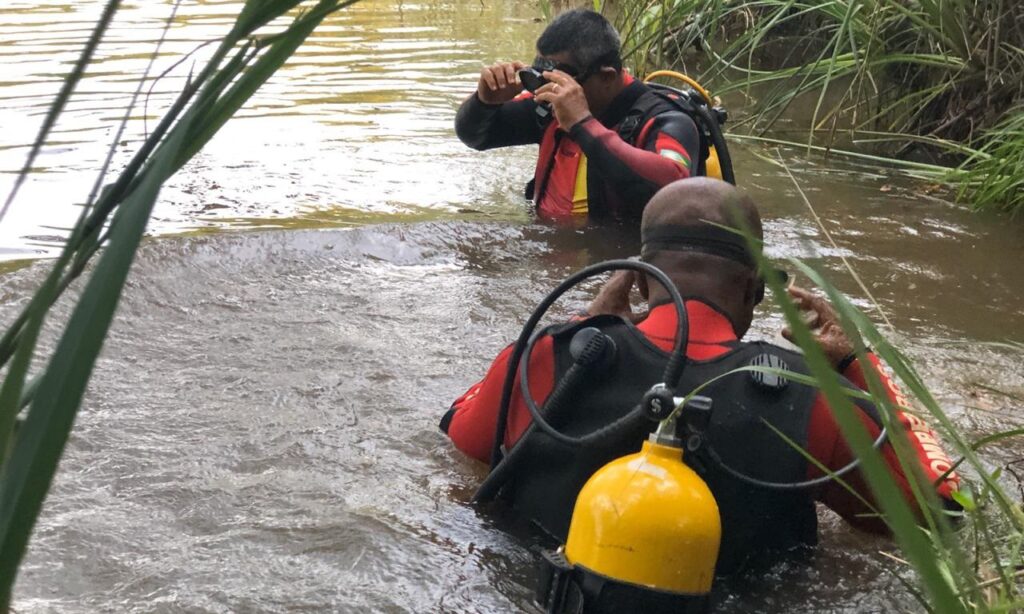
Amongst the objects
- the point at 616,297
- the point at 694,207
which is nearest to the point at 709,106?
the point at 616,297

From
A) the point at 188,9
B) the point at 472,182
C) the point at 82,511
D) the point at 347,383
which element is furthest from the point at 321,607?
the point at 188,9

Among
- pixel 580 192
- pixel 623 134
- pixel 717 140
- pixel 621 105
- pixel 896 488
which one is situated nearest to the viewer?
pixel 896 488

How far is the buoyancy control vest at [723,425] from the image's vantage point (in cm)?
235

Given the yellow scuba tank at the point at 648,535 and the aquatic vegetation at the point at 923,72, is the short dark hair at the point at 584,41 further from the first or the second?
the yellow scuba tank at the point at 648,535

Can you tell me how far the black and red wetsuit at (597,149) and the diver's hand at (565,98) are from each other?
0.13 ft

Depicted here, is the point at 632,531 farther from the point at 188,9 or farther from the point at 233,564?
the point at 188,9

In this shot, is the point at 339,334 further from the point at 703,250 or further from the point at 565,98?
the point at 703,250

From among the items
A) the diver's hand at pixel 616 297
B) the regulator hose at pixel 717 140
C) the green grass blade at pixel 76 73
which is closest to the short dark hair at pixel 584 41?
the regulator hose at pixel 717 140

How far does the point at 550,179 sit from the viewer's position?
5.59m

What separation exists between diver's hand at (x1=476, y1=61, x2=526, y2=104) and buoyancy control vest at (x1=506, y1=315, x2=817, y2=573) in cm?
288

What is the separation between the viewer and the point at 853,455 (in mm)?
2393

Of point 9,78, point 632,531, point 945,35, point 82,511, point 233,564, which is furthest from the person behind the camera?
point 9,78

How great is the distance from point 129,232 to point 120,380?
10.1 ft

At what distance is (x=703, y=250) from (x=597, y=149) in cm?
241
